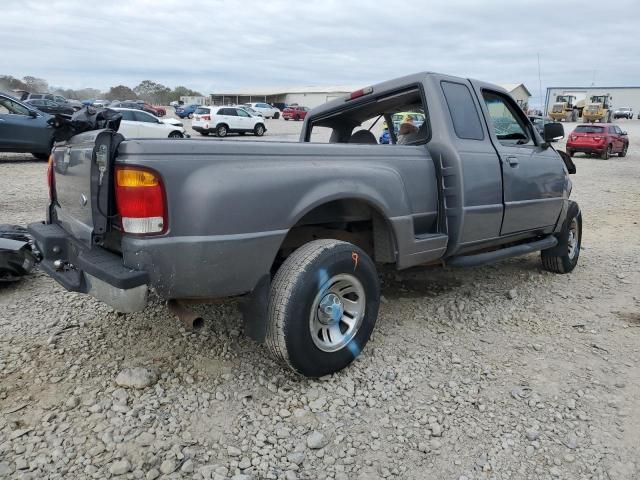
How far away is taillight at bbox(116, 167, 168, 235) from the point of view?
7.82 feet

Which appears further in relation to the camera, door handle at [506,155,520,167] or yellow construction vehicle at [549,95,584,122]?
yellow construction vehicle at [549,95,584,122]

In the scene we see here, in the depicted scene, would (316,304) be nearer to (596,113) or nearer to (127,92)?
(596,113)

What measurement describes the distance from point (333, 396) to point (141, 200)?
1543 millimetres

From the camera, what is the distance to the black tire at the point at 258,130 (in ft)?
94.2

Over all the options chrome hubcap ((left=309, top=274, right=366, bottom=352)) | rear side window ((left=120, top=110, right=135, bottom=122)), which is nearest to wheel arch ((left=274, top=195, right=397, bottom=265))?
chrome hubcap ((left=309, top=274, right=366, bottom=352))

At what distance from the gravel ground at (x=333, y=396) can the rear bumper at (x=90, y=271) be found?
2.10 feet

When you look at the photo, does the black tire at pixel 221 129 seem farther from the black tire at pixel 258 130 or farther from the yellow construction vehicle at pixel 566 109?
the yellow construction vehicle at pixel 566 109

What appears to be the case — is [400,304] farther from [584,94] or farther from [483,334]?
[584,94]

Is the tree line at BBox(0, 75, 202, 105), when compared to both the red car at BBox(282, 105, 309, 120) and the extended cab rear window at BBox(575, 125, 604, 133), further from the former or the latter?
the extended cab rear window at BBox(575, 125, 604, 133)

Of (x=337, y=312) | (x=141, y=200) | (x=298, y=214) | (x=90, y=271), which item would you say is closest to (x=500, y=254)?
(x=337, y=312)

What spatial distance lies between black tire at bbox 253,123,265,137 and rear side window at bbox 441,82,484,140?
2547cm

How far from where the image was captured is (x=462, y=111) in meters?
4.00

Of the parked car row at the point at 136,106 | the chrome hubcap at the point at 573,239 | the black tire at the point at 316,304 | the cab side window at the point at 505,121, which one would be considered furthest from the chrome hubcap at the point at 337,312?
the parked car row at the point at 136,106

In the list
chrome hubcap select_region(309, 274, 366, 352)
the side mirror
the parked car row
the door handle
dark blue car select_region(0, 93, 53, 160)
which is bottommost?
chrome hubcap select_region(309, 274, 366, 352)
